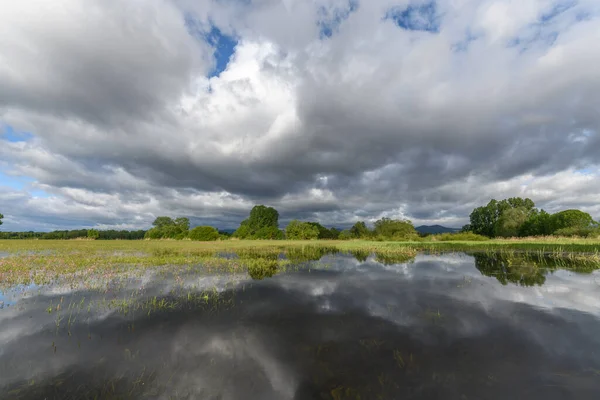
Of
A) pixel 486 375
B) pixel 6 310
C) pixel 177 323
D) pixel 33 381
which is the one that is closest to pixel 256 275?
pixel 177 323

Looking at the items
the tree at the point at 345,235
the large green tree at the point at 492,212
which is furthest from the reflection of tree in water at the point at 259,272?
the large green tree at the point at 492,212

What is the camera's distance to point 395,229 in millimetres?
97812

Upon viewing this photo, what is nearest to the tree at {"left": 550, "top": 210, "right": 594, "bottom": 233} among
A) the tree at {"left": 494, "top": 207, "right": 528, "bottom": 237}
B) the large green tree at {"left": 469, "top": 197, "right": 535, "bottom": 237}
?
the tree at {"left": 494, "top": 207, "right": 528, "bottom": 237}

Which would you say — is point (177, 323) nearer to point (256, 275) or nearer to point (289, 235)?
point (256, 275)

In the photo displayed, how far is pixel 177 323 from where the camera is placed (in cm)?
1002

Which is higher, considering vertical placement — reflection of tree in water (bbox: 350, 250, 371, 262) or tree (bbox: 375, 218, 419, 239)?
tree (bbox: 375, 218, 419, 239)

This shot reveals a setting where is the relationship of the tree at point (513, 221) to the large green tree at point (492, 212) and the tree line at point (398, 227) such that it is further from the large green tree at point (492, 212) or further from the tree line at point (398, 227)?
the large green tree at point (492, 212)

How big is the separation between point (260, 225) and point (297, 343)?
124 metres

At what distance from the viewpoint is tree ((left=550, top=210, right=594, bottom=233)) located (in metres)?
82.5

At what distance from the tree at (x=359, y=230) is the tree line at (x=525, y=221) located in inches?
2283

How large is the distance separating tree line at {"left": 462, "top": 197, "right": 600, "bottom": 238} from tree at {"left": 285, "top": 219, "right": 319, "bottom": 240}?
275 feet

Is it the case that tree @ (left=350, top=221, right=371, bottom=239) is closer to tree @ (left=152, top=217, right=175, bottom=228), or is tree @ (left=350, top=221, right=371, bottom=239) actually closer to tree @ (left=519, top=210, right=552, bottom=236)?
tree @ (left=519, top=210, right=552, bottom=236)

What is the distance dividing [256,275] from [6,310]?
13701 millimetres

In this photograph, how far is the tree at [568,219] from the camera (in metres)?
82.5
